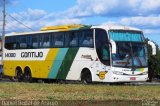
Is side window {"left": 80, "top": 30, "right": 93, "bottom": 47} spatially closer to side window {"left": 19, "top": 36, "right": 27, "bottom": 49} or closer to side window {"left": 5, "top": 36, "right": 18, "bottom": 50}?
side window {"left": 19, "top": 36, "right": 27, "bottom": 49}

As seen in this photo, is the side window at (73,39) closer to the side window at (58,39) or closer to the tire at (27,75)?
the side window at (58,39)

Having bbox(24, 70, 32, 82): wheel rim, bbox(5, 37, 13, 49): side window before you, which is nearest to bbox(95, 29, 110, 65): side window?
bbox(24, 70, 32, 82): wheel rim

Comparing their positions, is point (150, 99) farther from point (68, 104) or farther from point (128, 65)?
point (128, 65)

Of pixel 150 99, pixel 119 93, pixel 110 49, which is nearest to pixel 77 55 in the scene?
pixel 110 49

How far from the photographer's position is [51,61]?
31047 mm

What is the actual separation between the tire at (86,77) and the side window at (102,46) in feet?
4.74

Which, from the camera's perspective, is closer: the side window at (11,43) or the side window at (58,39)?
the side window at (58,39)

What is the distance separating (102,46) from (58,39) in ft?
14.1

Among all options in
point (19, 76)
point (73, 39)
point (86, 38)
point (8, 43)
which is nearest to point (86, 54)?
point (86, 38)

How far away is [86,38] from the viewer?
92.4 ft

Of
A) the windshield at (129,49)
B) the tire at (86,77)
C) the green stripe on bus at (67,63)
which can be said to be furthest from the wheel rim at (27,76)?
the windshield at (129,49)

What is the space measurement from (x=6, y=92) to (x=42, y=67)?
14.4m

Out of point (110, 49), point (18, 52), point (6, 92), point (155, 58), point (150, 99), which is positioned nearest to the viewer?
point (150, 99)

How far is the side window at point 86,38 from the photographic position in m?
27.8
